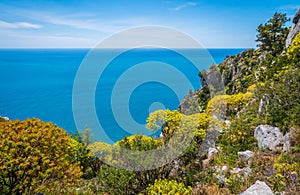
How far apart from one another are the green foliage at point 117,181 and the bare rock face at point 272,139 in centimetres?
491

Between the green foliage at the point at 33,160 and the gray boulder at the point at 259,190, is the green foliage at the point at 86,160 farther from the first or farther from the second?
the gray boulder at the point at 259,190

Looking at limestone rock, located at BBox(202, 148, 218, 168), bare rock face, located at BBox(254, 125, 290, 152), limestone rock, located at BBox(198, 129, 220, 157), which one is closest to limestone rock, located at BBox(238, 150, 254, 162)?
bare rock face, located at BBox(254, 125, 290, 152)

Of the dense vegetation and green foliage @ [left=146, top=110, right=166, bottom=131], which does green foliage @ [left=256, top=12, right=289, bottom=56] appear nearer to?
the dense vegetation

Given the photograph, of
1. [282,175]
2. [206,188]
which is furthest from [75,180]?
[282,175]

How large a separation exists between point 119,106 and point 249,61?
38120 millimetres

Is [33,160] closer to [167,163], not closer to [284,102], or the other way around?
[167,163]

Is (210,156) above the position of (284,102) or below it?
below

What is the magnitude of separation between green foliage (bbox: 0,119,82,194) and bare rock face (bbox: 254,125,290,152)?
21.5 feet

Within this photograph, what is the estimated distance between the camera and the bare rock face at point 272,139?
7.40 meters

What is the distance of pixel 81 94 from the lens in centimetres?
7419

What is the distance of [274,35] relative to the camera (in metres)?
25.6

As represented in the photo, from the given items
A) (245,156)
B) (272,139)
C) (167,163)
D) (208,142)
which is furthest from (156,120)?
(272,139)

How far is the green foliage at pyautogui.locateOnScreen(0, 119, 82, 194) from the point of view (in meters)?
3.99

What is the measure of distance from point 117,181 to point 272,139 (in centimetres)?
566
